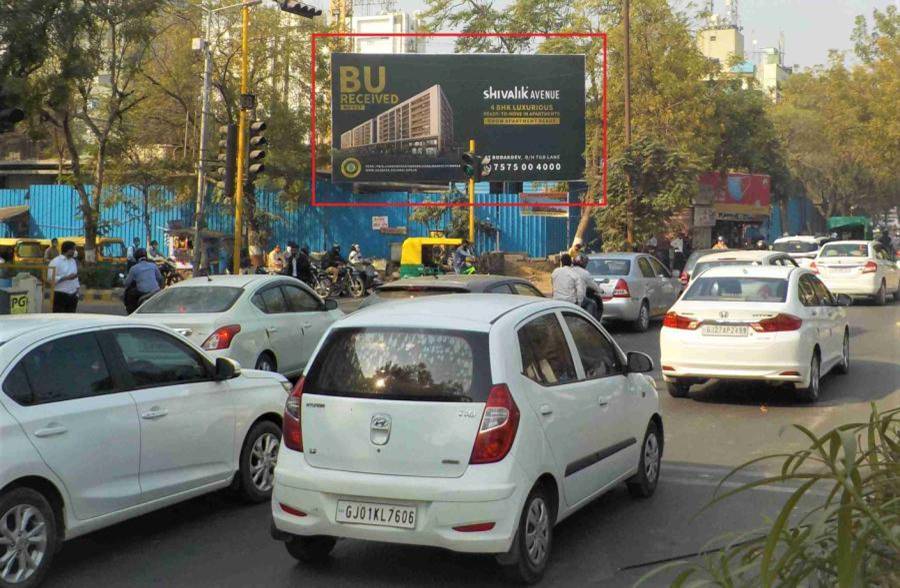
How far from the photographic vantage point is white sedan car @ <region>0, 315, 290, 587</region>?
5.64 m

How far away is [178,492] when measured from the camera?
6.79 metres

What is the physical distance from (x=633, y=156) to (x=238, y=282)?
76.2 ft

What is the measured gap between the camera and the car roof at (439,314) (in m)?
5.87

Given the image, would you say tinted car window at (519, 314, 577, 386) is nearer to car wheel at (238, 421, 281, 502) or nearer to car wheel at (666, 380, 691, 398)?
car wheel at (238, 421, 281, 502)

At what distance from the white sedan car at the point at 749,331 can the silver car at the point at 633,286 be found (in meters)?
7.17

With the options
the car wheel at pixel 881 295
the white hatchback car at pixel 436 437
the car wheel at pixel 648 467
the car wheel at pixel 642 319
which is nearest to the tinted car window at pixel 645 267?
the car wheel at pixel 642 319

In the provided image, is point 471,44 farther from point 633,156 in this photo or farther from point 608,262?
point 608,262

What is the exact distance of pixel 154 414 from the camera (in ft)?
21.6

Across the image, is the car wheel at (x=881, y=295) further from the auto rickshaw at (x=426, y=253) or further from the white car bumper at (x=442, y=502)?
the white car bumper at (x=442, y=502)

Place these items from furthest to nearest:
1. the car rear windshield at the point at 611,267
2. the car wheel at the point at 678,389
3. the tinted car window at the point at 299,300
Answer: the car rear windshield at the point at 611,267 < the tinted car window at the point at 299,300 < the car wheel at the point at 678,389

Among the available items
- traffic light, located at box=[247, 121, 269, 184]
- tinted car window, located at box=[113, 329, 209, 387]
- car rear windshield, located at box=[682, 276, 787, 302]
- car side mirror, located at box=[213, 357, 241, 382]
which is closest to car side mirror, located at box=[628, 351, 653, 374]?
car side mirror, located at box=[213, 357, 241, 382]

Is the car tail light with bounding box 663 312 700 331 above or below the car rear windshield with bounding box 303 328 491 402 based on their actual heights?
below

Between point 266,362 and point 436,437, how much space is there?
762cm

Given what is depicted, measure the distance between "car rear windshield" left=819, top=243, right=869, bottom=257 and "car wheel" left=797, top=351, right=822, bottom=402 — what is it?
1539 cm
